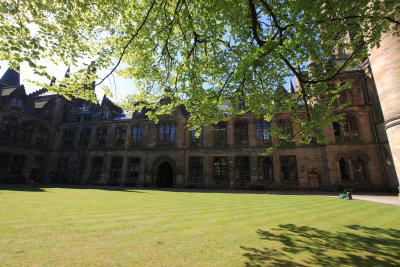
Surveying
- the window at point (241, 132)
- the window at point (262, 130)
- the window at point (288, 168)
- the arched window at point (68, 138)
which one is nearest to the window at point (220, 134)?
the window at point (241, 132)

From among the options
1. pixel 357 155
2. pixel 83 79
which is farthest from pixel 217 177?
pixel 83 79

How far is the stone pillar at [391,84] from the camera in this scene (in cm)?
1226

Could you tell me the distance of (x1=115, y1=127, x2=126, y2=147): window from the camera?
93.4ft

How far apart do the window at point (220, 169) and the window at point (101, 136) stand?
18407 millimetres

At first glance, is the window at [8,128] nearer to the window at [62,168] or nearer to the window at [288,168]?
the window at [62,168]

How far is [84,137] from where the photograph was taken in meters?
30.6

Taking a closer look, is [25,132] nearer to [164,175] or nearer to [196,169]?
[164,175]

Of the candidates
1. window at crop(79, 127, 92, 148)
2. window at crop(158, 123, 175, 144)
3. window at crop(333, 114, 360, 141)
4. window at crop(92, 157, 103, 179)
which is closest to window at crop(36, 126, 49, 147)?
window at crop(79, 127, 92, 148)

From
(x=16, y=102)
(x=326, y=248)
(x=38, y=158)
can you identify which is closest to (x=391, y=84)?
(x=326, y=248)

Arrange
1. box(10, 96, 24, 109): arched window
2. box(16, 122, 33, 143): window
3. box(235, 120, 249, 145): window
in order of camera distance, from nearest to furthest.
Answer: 1. box(235, 120, 249, 145): window
2. box(10, 96, 24, 109): arched window
3. box(16, 122, 33, 143): window

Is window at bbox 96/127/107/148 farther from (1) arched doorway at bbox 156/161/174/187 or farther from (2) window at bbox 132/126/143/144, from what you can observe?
(1) arched doorway at bbox 156/161/174/187

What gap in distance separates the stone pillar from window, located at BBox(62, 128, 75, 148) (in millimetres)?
39616

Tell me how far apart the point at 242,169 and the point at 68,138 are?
29.8 m

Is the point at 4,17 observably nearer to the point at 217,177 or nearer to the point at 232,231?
the point at 232,231
